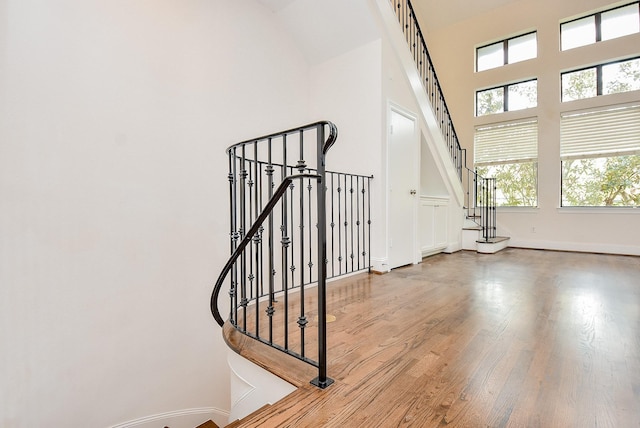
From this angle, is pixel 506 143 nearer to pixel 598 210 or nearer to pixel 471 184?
pixel 471 184

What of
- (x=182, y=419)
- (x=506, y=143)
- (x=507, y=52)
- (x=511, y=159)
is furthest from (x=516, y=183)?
(x=182, y=419)

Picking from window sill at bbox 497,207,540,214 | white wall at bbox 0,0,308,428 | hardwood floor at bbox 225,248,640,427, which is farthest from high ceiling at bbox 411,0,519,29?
hardwood floor at bbox 225,248,640,427

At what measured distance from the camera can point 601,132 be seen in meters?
A: 5.17

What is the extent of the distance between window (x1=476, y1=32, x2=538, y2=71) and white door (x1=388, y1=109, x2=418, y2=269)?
11.6ft

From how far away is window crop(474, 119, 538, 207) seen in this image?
228 inches

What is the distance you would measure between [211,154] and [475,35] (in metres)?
6.21

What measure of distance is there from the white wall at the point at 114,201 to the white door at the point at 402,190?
1.81m

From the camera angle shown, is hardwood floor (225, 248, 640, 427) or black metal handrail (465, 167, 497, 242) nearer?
hardwood floor (225, 248, 640, 427)

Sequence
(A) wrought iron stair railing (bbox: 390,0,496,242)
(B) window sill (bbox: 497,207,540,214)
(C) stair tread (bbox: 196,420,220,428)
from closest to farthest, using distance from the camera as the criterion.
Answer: (C) stair tread (bbox: 196,420,220,428) → (A) wrought iron stair railing (bbox: 390,0,496,242) → (B) window sill (bbox: 497,207,540,214)

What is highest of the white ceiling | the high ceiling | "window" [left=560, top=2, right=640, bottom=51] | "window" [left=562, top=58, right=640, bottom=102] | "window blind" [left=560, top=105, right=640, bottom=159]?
the high ceiling

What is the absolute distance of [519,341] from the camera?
66.2 inches

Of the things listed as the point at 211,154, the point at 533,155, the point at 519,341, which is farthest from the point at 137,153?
the point at 533,155

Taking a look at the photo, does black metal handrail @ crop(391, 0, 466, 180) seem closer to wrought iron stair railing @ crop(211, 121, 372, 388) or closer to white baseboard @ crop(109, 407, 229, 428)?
wrought iron stair railing @ crop(211, 121, 372, 388)

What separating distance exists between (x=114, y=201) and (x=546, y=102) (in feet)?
22.4
